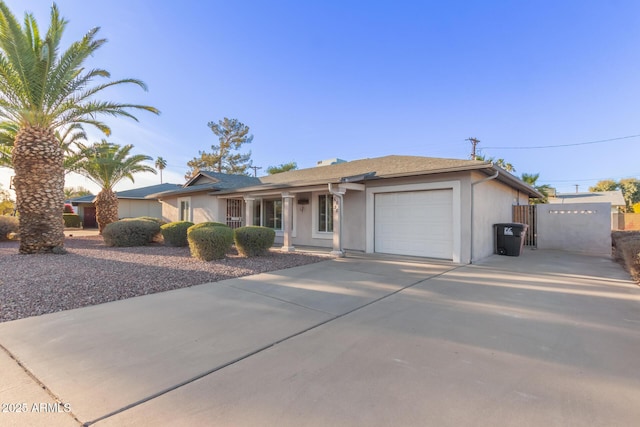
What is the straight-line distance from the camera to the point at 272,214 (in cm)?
1416

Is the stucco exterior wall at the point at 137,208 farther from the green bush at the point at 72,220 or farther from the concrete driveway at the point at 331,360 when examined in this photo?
the concrete driveway at the point at 331,360

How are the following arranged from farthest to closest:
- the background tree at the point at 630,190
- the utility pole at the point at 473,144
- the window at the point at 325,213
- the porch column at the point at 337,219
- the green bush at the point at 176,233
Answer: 1. the background tree at the point at 630,190
2. the utility pole at the point at 473,144
3. the green bush at the point at 176,233
4. the window at the point at 325,213
5. the porch column at the point at 337,219

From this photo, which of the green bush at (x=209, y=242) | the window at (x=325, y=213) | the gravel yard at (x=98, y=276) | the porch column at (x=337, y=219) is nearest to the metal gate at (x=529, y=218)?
the window at (x=325, y=213)

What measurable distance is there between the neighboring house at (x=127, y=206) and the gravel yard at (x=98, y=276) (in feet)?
67.2

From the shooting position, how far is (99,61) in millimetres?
9641

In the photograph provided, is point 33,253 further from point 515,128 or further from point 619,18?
point 515,128

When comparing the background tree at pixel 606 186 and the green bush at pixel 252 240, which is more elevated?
the background tree at pixel 606 186

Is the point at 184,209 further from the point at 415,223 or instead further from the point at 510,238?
the point at 510,238

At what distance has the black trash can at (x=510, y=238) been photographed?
10273mm

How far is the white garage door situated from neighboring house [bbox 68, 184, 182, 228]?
2337 centimetres

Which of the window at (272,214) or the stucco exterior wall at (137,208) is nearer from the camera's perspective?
the window at (272,214)

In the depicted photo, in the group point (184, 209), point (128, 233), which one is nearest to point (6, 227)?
point (128, 233)

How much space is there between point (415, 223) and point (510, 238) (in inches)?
149

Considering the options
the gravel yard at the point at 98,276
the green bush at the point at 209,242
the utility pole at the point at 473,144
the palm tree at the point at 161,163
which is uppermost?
the palm tree at the point at 161,163
